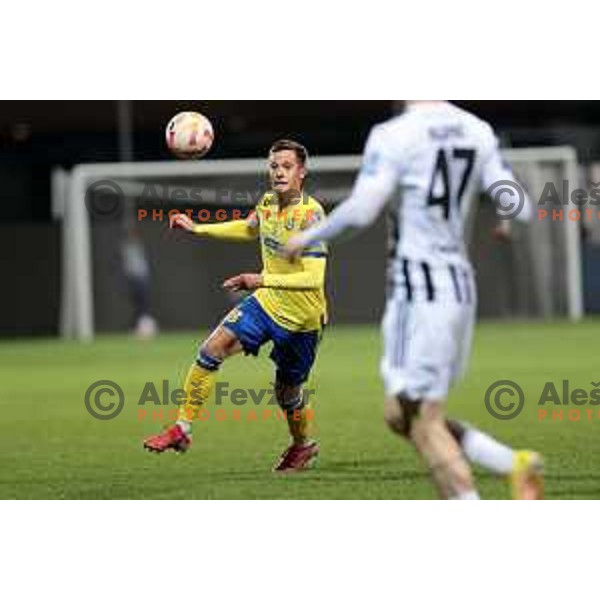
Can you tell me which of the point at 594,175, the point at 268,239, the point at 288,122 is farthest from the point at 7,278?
the point at 268,239

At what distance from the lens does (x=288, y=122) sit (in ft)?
107

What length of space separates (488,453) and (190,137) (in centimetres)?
366

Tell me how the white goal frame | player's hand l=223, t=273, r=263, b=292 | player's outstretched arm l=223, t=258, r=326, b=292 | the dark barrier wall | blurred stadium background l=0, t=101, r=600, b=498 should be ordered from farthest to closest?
the dark barrier wall, the white goal frame, blurred stadium background l=0, t=101, r=600, b=498, player's outstretched arm l=223, t=258, r=326, b=292, player's hand l=223, t=273, r=263, b=292

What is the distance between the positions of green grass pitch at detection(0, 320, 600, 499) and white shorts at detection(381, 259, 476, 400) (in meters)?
2.12

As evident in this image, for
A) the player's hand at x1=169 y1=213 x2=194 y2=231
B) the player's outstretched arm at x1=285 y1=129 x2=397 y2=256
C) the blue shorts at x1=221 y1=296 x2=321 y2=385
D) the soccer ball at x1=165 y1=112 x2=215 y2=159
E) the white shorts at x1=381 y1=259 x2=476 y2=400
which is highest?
the soccer ball at x1=165 y1=112 x2=215 y2=159

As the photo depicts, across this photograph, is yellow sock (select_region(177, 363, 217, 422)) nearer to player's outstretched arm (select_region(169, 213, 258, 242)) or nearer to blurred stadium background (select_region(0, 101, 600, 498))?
blurred stadium background (select_region(0, 101, 600, 498))

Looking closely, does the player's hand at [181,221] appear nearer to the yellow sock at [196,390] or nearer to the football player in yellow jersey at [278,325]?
the football player in yellow jersey at [278,325]

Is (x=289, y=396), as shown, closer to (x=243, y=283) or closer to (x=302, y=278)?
(x=302, y=278)

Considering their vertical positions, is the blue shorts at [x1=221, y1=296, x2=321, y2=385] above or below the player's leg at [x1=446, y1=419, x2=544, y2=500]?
above

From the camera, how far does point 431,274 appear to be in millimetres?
7453

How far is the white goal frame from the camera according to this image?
86.2ft

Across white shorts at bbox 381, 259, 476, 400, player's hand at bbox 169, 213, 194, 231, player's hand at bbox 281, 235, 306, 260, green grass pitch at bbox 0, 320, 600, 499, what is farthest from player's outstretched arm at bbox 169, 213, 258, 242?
white shorts at bbox 381, 259, 476, 400

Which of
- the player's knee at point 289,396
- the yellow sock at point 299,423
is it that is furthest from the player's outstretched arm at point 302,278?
the yellow sock at point 299,423

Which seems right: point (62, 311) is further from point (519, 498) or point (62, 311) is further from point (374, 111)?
point (519, 498)
